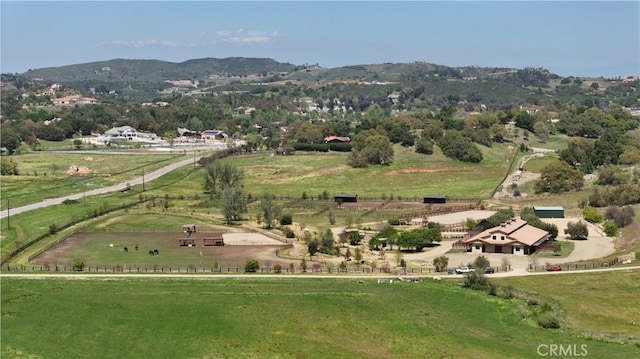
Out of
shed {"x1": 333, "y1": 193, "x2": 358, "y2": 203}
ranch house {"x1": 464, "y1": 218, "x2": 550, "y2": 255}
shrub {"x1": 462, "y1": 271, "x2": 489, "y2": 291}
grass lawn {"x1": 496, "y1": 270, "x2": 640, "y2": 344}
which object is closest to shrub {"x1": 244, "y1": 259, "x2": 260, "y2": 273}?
shrub {"x1": 462, "y1": 271, "x2": 489, "y2": 291}

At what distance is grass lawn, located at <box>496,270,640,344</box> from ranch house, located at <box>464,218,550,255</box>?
9591 mm

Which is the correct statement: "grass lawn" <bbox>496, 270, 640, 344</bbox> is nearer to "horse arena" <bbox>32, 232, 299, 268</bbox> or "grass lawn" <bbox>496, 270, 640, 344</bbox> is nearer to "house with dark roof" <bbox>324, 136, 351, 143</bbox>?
"horse arena" <bbox>32, 232, 299, 268</bbox>

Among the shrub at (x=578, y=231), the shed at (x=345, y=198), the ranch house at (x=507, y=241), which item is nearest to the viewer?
the ranch house at (x=507, y=241)

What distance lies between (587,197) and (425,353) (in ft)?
188

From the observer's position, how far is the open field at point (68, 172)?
330ft

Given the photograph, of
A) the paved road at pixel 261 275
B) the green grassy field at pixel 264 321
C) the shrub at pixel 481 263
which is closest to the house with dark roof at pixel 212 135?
the paved road at pixel 261 275

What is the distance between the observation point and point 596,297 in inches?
1964

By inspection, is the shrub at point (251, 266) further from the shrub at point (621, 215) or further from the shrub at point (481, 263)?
the shrub at point (621, 215)

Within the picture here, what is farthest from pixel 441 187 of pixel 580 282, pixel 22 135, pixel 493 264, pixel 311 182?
pixel 22 135

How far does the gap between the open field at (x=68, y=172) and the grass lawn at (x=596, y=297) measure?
60219mm

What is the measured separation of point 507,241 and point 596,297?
1548cm

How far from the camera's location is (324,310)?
1831 inches

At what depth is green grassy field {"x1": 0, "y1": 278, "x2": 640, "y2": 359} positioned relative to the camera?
1545 inches

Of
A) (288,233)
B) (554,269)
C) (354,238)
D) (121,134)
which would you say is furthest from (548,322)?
(121,134)
